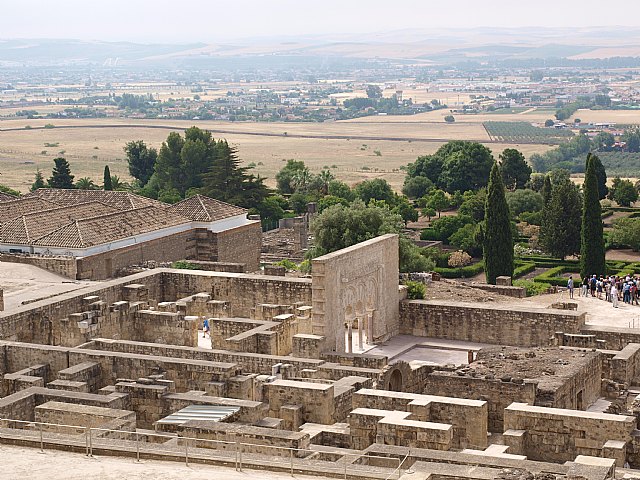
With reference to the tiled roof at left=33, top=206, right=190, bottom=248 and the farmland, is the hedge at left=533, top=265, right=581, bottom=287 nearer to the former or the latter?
the tiled roof at left=33, top=206, right=190, bottom=248

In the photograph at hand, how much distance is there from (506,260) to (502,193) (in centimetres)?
250

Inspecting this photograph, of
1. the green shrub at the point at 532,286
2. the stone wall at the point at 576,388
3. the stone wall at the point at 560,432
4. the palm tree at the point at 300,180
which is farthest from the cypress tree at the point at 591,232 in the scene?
the palm tree at the point at 300,180

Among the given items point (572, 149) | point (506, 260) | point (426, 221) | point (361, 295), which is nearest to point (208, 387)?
point (361, 295)

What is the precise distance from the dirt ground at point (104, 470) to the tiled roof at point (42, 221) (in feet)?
76.4

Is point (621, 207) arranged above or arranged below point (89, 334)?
below

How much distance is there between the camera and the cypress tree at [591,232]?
152ft

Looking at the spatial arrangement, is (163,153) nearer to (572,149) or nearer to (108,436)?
(108,436)

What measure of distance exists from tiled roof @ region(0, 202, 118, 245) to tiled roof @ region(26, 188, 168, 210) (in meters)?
2.39

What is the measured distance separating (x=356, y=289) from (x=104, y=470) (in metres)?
11.7

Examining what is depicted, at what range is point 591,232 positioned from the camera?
46250 mm

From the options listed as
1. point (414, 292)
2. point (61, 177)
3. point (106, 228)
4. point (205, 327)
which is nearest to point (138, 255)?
point (106, 228)

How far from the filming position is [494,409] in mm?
23609

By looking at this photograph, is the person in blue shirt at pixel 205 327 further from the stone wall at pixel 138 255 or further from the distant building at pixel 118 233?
the stone wall at pixel 138 255

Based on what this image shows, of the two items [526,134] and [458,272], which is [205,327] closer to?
[458,272]
